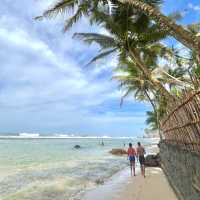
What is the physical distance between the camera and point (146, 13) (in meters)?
8.30

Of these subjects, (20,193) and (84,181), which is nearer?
(20,193)

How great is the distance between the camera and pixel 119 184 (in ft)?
42.4

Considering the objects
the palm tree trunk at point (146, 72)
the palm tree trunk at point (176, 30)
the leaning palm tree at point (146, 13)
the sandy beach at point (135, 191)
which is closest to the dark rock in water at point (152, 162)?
the sandy beach at point (135, 191)

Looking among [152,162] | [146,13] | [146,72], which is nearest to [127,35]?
[146,72]

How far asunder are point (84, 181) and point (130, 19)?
23.6 feet

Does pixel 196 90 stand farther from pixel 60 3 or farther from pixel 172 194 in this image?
pixel 60 3

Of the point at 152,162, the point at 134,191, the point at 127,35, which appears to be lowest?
the point at 134,191

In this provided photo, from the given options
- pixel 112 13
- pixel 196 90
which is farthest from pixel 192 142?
pixel 112 13

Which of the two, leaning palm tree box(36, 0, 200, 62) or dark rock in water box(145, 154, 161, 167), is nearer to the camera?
leaning palm tree box(36, 0, 200, 62)

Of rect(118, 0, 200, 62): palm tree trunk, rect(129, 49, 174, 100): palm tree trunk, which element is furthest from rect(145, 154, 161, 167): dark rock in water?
rect(118, 0, 200, 62): palm tree trunk

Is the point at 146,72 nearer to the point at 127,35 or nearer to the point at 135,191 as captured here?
the point at 127,35

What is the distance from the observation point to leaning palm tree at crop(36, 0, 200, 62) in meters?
7.18

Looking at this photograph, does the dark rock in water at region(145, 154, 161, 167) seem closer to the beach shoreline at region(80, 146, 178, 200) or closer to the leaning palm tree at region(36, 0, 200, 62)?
the beach shoreline at region(80, 146, 178, 200)

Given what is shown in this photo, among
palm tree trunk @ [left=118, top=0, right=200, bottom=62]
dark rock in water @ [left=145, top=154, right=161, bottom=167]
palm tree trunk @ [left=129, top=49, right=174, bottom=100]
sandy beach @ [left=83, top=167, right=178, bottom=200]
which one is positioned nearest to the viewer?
palm tree trunk @ [left=118, top=0, right=200, bottom=62]
